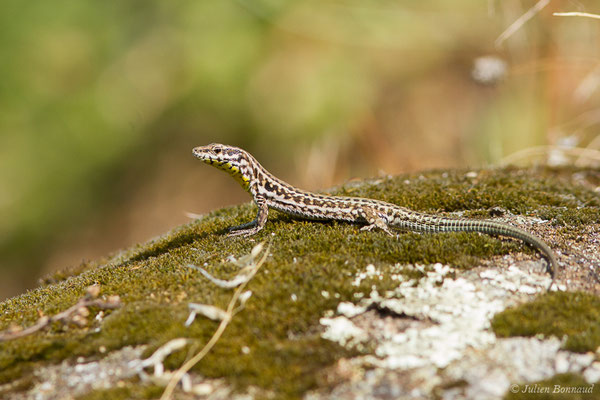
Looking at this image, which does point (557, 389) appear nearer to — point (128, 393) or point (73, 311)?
point (128, 393)

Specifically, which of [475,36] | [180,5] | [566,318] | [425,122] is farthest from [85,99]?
[566,318]

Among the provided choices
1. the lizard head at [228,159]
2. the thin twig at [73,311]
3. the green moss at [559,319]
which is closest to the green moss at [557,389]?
the green moss at [559,319]

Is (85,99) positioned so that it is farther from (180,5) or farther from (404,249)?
(404,249)

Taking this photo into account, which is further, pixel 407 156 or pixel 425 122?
pixel 425 122

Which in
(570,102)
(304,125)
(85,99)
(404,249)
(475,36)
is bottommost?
(404,249)

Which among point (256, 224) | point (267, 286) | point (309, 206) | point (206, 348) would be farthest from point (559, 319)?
point (256, 224)

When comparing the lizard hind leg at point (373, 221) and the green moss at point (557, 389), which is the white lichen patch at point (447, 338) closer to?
the green moss at point (557, 389)
